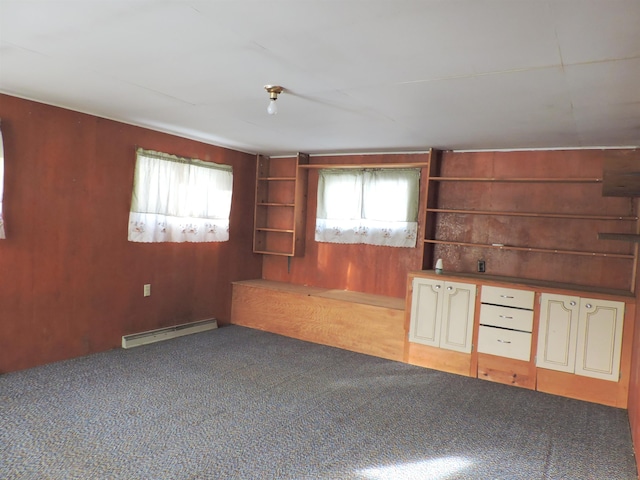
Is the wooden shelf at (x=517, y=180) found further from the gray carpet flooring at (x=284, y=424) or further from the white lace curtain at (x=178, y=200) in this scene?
the white lace curtain at (x=178, y=200)

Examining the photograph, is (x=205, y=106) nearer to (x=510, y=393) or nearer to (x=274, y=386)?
(x=274, y=386)

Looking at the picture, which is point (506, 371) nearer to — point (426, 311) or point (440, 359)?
point (440, 359)

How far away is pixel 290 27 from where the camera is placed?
190cm

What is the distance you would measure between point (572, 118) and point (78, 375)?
13.5 feet

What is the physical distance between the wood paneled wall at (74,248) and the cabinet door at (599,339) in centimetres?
383

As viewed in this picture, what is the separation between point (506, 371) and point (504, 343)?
24 cm

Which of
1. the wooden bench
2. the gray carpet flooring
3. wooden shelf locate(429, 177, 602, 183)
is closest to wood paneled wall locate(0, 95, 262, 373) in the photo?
the gray carpet flooring

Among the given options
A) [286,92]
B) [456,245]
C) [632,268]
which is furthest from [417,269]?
[286,92]

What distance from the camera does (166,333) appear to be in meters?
4.67

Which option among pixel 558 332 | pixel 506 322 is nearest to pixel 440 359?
pixel 506 322

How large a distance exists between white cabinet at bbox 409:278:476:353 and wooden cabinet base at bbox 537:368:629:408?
2.18 feet

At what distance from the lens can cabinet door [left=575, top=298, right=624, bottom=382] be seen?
3.48 m

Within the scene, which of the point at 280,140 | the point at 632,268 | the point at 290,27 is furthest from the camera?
the point at 280,140

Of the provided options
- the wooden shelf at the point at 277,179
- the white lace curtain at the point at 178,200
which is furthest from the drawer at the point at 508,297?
the white lace curtain at the point at 178,200
